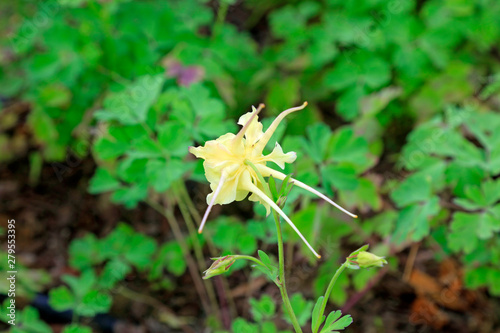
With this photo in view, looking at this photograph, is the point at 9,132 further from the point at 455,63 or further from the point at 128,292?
the point at 455,63

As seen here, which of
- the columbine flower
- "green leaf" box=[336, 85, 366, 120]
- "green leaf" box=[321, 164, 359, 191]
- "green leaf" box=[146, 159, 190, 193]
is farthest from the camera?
"green leaf" box=[336, 85, 366, 120]

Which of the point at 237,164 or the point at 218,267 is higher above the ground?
the point at 237,164

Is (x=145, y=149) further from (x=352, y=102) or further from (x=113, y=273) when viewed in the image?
(x=352, y=102)

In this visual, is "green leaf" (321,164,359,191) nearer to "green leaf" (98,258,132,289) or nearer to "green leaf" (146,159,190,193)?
"green leaf" (146,159,190,193)

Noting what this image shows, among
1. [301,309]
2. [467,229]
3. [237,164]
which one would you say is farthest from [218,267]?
[467,229]

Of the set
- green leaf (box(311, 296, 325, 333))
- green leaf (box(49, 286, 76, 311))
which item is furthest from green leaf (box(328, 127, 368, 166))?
green leaf (box(49, 286, 76, 311))

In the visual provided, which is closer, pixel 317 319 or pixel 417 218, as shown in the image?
pixel 317 319

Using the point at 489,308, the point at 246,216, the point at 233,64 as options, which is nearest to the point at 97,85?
the point at 233,64
